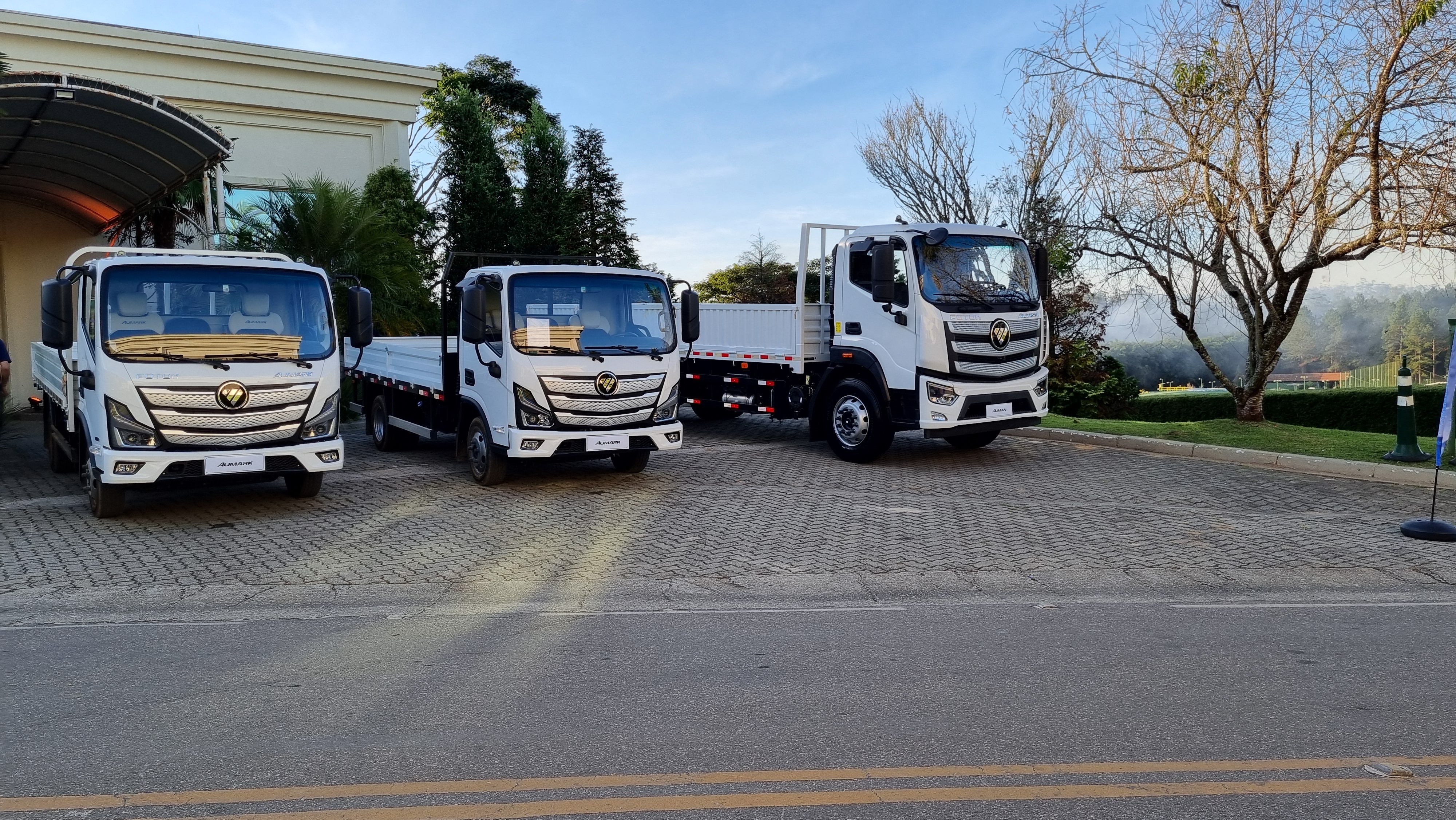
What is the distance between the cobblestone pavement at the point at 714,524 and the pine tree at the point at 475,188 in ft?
54.9

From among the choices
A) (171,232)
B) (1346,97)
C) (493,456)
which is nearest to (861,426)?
(493,456)

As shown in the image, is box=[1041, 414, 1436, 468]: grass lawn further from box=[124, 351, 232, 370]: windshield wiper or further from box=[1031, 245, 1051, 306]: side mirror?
box=[124, 351, 232, 370]: windshield wiper

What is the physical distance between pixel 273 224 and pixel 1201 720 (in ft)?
57.7

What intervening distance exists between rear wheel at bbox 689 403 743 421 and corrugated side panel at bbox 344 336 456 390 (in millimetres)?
4244

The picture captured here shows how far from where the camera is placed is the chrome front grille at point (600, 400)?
1084 cm

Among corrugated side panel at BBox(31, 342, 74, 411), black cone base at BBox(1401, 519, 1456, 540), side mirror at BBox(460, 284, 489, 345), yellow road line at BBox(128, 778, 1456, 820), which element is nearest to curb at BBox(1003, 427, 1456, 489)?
black cone base at BBox(1401, 519, 1456, 540)

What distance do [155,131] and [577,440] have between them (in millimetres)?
8212

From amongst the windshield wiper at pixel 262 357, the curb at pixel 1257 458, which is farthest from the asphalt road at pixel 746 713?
the curb at pixel 1257 458

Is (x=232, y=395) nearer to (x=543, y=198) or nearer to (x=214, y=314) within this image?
(x=214, y=314)

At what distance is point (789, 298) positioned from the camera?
28.7 metres

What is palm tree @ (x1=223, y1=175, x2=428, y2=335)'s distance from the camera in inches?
717

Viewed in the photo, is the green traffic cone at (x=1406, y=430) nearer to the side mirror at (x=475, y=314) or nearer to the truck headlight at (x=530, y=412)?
the truck headlight at (x=530, y=412)

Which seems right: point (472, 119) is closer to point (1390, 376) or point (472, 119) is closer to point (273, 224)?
point (273, 224)

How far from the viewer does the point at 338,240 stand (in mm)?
18391
